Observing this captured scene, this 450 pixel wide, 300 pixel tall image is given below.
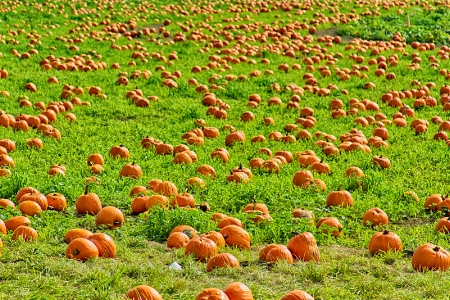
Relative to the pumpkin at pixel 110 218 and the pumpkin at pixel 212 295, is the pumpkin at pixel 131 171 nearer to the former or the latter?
the pumpkin at pixel 110 218

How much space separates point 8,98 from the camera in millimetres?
13484

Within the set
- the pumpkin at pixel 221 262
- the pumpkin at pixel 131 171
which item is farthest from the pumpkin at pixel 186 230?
the pumpkin at pixel 131 171

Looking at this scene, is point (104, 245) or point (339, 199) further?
point (339, 199)

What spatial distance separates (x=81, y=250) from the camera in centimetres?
631

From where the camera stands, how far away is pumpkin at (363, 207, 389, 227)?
25.6 feet

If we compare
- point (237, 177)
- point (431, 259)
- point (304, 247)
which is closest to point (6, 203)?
point (237, 177)

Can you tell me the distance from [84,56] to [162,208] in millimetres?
11136

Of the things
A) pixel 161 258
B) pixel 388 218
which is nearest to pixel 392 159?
pixel 388 218

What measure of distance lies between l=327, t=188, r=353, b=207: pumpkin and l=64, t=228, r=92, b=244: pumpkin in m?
2.86

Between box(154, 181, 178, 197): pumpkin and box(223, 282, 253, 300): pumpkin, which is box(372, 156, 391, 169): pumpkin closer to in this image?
box(154, 181, 178, 197): pumpkin

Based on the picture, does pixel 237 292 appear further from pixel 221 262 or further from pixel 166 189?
pixel 166 189

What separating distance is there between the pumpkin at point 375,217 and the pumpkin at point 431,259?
1.31 meters

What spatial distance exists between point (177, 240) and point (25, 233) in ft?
4.57

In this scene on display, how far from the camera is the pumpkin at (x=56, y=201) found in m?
7.89
